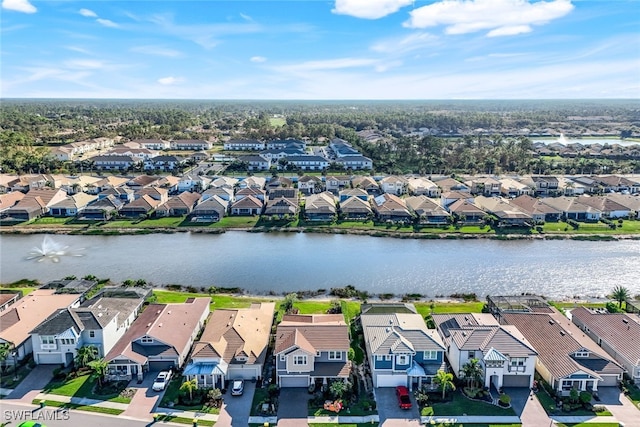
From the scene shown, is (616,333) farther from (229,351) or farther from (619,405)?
(229,351)

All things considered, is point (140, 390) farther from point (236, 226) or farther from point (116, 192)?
point (116, 192)

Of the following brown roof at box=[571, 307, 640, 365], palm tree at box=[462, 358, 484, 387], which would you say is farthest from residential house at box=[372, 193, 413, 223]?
palm tree at box=[462, 358, 484, 387]

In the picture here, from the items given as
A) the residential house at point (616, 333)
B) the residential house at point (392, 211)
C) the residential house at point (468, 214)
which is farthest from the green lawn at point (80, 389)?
the residential house at point (468, 214)

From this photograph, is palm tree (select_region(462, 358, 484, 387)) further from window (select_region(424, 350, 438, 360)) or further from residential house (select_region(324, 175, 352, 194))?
residential house (select_region(324, 175, 352, 194))

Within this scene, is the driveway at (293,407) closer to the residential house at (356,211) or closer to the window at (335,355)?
the window at (335,355)

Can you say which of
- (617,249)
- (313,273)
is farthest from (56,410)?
(617,249)

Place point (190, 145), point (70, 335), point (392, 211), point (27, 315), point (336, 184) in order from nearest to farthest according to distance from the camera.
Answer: point (70, 335) < point (27, 315) < point (392, 211) < point (336, 184) < point (190, 145)

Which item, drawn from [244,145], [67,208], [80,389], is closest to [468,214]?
[80,389]
